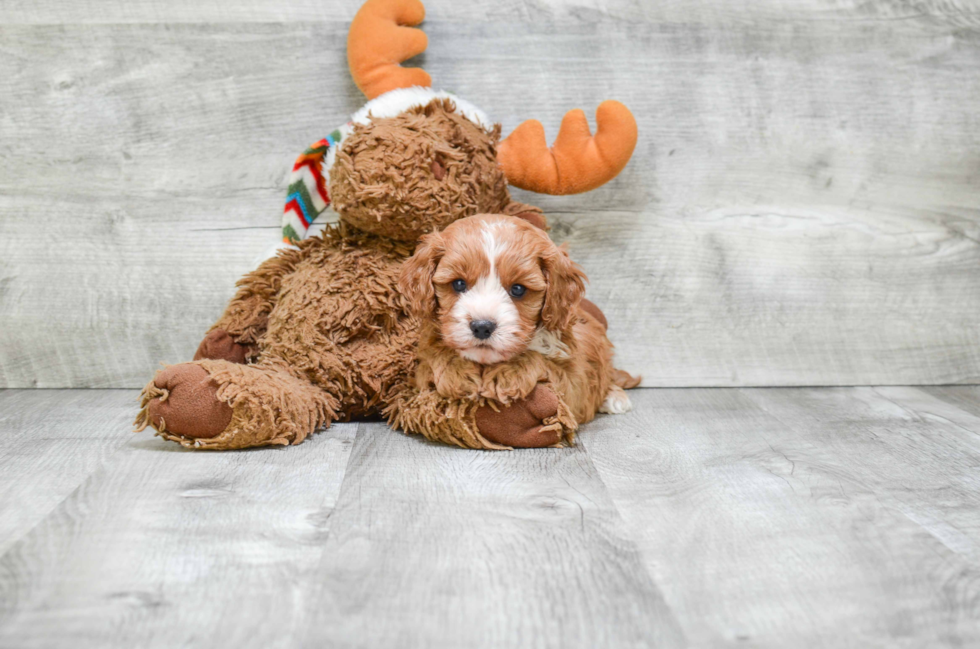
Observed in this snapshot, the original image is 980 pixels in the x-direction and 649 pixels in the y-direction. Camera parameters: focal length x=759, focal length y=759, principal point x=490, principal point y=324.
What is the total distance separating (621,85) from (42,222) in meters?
1.14

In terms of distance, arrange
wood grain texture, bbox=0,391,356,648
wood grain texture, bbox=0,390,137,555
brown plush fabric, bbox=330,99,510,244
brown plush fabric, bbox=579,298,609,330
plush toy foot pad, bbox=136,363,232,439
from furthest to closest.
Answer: brown plush fabric, bbox=579,298,609,330, brown plush fabric, bbox=330,99,510,244, plush toy foot pad, bbox=136,363,232,439, wood grain texture, bbox=0,390,137,555, wood grain texture, bbox=0,391,356,648

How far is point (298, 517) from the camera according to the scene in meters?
0.84

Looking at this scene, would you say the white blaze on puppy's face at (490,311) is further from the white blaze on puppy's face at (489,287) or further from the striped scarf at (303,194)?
the striped scarf at (303,194)

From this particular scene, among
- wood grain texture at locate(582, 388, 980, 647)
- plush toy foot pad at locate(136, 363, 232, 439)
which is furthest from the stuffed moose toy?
wood grain texture at locate(582, 388, 980, 647)

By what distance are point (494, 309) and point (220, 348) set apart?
1.69ft

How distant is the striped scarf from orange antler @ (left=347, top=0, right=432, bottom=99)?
0.13 meters

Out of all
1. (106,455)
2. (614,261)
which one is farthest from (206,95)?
(614,261)

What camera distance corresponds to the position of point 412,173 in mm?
1126

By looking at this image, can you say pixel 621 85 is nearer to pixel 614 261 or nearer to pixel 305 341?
pixel 614 261

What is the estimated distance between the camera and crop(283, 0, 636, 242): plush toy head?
1133 mm

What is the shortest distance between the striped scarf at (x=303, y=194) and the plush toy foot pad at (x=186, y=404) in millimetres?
368

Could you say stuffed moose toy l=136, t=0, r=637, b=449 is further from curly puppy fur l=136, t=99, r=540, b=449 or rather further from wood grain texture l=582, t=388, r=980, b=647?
wood grain texture l=582, t=388, r=980, b=647

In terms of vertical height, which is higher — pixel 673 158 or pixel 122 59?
pixel 122 59

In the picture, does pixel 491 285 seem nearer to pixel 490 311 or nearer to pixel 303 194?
pixel 490 311
